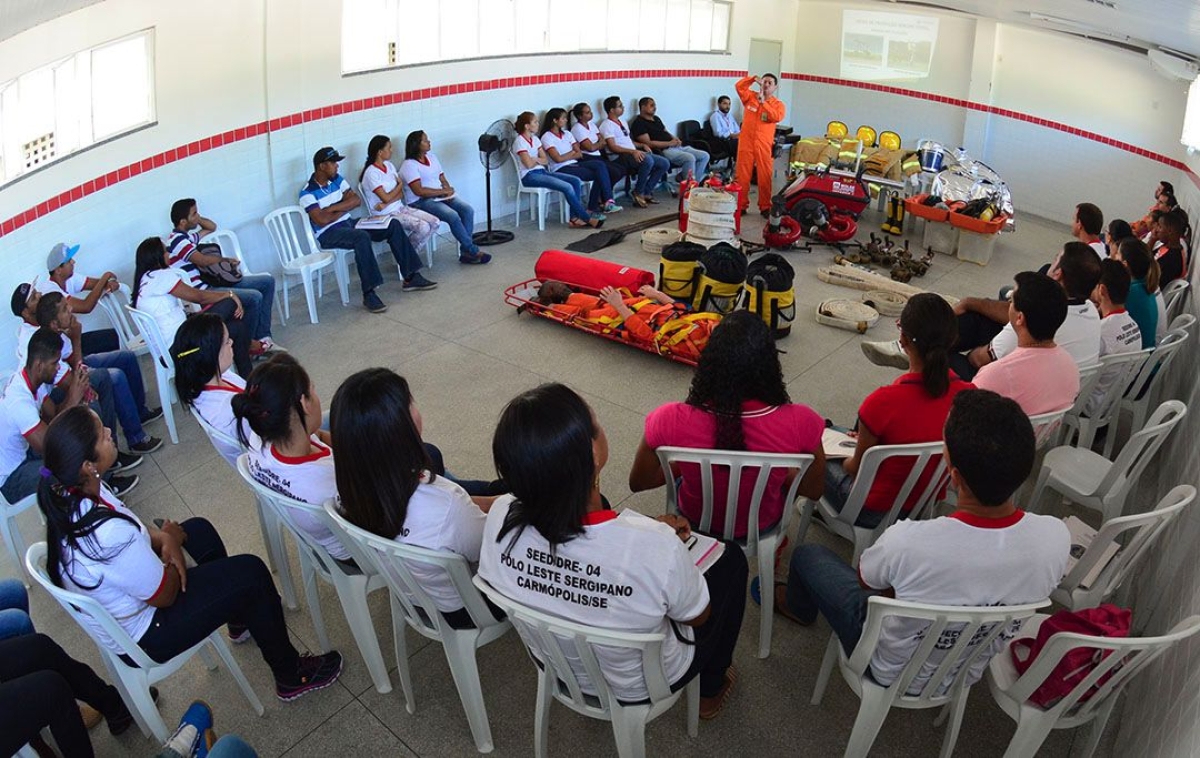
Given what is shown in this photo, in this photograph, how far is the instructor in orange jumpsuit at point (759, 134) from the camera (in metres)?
8.41

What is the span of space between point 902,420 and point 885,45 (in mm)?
9778

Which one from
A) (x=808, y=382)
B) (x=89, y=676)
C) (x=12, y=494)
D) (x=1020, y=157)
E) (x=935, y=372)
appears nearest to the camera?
(x=89, y=676)

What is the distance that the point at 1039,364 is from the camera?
324cm

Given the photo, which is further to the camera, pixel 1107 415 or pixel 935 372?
pixel 1107 415

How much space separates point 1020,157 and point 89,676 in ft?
33.7

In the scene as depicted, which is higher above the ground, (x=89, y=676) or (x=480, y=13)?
(x=480, y=13)

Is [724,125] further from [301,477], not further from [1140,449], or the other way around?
[301,477]

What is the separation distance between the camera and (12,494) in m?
3.33

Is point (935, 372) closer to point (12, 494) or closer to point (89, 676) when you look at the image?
point (89, 676)

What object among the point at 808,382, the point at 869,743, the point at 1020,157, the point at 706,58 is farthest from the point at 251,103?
the point at 1020,157

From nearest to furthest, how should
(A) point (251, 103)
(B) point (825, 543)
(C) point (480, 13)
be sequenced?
1. (B) point (825, 543)
2. (A) point (251, 103)
3. (C) point (480, 13)

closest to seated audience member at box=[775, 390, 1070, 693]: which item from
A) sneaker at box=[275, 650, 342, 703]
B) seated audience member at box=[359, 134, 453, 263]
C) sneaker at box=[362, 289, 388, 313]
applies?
sneaker at box=[275, 650, 342, 703]

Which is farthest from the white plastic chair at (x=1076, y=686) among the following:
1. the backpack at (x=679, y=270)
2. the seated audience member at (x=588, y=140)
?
the seated audience member at (x=588, y=140)

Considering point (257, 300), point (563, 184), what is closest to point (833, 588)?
point (257, 300)
